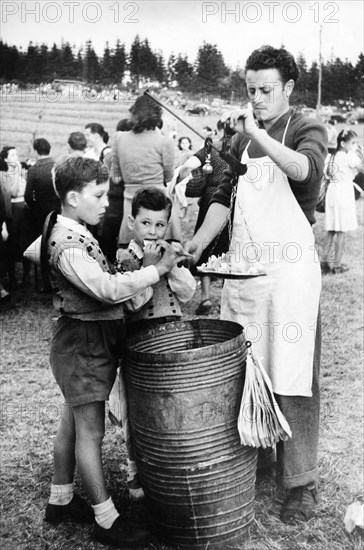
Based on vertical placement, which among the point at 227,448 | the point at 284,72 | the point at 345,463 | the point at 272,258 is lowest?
the point at 345,463

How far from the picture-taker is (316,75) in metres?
16.2

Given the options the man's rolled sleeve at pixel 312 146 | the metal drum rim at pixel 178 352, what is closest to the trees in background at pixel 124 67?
the man's rolled sleeve at pixel 312 146

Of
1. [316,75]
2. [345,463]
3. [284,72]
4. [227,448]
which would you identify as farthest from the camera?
[316,75]

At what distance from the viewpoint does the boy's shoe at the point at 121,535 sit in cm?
264

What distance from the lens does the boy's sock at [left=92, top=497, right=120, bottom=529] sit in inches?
106

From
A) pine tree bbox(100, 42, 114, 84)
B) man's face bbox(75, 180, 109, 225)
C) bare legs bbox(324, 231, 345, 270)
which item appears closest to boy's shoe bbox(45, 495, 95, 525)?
man's face bbox(75, 180, 109, 225)

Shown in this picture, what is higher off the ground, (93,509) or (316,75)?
(316,75)

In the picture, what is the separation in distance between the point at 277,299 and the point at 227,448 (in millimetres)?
684

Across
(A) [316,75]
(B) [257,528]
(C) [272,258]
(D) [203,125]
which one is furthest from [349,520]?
(A) [316,75]

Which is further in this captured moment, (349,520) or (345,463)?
(345,463)

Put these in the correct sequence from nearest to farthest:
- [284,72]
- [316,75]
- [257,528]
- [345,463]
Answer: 1. [284,72]
2. [257,528]
3. [345,463]
4. [316,75]

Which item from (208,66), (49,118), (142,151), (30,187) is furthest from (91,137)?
(208,66)

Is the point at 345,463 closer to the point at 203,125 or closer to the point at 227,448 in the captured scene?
the point at 227,448

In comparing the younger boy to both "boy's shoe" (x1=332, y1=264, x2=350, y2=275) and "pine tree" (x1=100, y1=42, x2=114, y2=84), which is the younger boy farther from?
"pine tree" (x1=100, y1=42, x2=114, y2=84)
